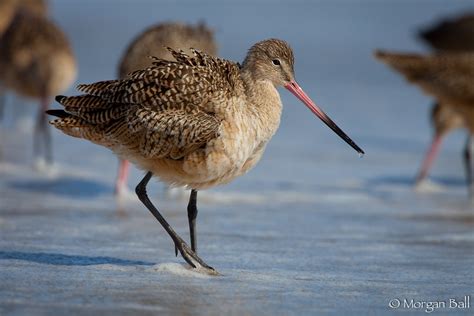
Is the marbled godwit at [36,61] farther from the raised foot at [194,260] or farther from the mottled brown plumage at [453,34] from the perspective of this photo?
the mottled brown plumage at [453,34]

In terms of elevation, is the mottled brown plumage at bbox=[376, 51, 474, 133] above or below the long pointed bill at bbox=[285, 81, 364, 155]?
above

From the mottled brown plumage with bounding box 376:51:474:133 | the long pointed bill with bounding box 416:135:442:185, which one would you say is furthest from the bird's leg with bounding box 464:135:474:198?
the long pointed bill with bounding box 416:135:442:185

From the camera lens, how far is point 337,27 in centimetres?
2022

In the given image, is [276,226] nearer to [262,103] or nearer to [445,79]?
[262,103]

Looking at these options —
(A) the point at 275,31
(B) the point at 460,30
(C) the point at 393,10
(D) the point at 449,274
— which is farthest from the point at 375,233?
(C) the point at 393,10

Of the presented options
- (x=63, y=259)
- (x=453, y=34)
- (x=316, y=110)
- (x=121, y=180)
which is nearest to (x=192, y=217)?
(x=63, y=259)

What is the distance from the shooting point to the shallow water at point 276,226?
4.75 meters

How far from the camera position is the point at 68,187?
8.47 metres

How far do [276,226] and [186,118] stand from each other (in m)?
1.89

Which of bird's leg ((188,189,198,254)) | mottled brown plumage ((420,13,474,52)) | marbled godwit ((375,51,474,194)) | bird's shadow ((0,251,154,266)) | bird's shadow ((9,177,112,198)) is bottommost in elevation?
bird's shadow ((0,251,154,266))

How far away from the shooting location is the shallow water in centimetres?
475

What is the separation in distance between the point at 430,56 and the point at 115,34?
30.3 ft

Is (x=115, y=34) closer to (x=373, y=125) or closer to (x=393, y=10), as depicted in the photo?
(x=393, y=10)

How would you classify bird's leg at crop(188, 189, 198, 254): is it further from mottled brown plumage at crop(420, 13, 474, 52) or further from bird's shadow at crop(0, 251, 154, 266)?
mottled brown plumage at crop(420, 13, 474, 52)
